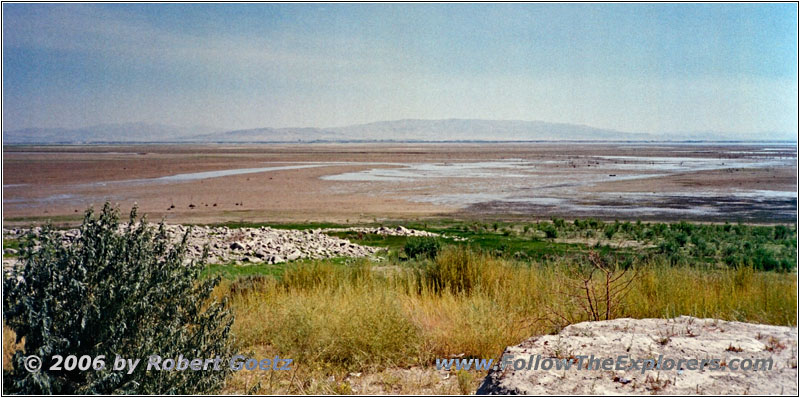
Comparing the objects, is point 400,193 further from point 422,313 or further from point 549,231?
point 422,313

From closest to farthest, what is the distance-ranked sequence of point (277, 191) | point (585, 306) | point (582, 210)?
point (585, 306)
point (582, 210)
point (277, 191)

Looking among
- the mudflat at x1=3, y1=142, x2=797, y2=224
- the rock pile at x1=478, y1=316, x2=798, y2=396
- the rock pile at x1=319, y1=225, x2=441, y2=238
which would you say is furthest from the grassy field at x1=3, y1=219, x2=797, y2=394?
the mudflat at x1=3, y1=142, x2=797, y2=224

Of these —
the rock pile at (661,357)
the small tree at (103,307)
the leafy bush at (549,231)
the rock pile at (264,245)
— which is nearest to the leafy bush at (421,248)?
the rock pile at (264,245)

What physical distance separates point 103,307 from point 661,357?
382 cm

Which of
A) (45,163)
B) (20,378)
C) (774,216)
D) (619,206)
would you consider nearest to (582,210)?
(619,206)

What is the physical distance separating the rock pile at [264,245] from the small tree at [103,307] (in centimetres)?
651

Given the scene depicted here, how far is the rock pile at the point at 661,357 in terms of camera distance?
3.66 metres

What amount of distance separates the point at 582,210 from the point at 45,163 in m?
32.6

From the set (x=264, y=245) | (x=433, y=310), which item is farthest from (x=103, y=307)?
(x=264, y=245)

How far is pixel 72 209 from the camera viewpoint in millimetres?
19219

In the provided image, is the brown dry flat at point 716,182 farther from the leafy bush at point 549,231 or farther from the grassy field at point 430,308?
the grassy field at point 430,308

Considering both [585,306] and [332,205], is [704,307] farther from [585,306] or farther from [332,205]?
[332,205]

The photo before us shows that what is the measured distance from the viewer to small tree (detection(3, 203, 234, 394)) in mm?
3930

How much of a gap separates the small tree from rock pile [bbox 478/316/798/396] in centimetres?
227
